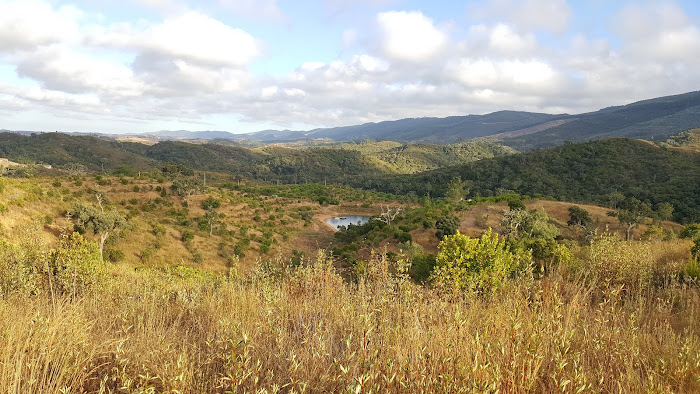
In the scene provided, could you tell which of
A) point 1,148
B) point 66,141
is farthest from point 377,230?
point 1,148

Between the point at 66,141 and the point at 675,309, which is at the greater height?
the point at 66,141

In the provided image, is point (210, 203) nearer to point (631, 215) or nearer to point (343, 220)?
point (343, 220)

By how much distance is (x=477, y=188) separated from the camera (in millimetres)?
83375

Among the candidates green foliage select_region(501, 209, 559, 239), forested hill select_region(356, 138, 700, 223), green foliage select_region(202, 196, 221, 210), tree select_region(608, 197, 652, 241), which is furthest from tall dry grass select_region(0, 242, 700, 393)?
forested hill select_region(356, 138, 700, 223)

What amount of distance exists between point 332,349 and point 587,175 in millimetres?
93941

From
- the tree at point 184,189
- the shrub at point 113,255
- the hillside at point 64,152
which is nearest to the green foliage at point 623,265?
the shrub at point 113,255

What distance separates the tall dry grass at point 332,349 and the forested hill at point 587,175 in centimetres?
6995

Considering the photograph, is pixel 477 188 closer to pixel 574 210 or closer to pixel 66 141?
pixel 574 210

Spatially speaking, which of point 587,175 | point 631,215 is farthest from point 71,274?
point 587,175

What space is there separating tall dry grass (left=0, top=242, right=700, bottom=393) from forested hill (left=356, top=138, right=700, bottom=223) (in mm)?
69953

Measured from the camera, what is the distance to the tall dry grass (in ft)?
7.88

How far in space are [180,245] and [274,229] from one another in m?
16.1

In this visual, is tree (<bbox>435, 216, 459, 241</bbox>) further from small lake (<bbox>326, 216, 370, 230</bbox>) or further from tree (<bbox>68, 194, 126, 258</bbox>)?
tree (<bbox>68, 194, 126, 258</bbox>)

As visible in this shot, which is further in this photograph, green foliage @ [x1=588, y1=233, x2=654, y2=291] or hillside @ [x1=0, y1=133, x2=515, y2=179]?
hillside @ [x1=0, y1=133, x2=515, y2=179]
